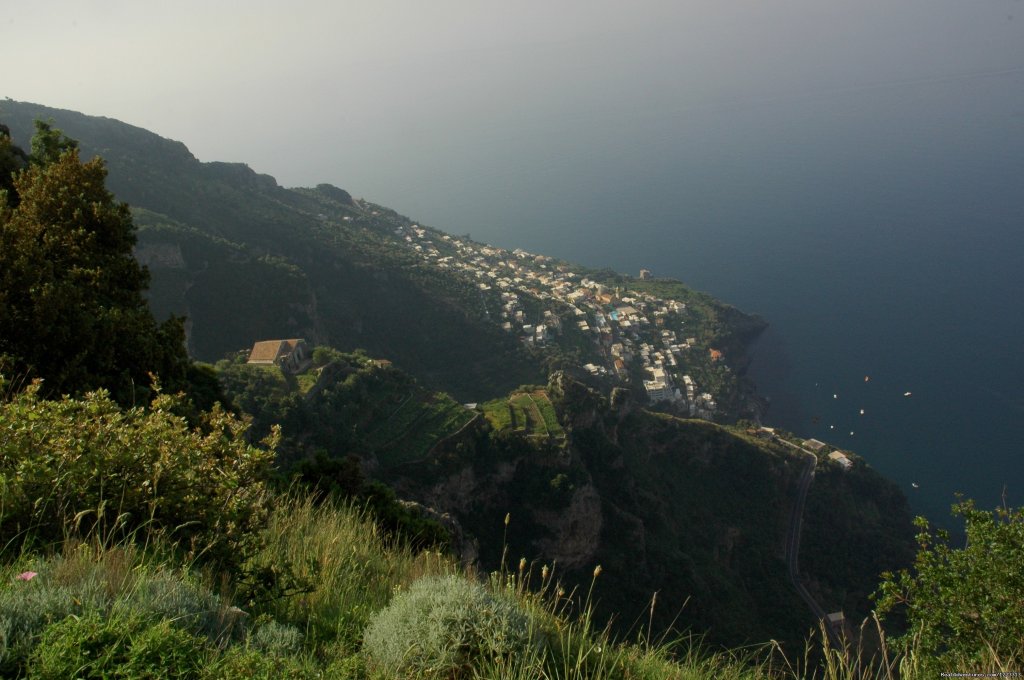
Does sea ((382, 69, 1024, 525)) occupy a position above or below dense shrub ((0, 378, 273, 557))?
above

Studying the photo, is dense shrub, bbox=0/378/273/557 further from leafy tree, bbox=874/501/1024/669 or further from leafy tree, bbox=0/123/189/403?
leafy tree, bbox=874/501/1024/669

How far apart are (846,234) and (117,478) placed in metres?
103

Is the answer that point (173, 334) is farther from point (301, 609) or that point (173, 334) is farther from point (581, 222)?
point (581, 222)

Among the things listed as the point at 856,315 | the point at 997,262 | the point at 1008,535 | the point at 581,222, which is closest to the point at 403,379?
the point at 1008,535

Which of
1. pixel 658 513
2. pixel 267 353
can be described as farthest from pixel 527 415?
pixel 267 353

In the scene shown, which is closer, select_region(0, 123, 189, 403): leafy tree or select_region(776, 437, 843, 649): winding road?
select_region(0, 123, 189, 403): leafy tree

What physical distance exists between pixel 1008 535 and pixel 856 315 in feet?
239

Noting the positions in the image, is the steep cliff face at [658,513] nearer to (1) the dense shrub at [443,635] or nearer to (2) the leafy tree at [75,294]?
(2) the leafy tree at [75,294]

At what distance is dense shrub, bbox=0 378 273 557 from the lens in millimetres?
3033

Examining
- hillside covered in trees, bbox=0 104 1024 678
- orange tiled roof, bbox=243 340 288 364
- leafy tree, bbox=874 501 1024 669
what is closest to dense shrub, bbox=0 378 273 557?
hillside covered in trees, bbox=0 104 1024 678

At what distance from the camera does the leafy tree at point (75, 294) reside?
6160 millimetres

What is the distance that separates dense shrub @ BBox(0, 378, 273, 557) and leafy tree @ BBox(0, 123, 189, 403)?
8.56 feet

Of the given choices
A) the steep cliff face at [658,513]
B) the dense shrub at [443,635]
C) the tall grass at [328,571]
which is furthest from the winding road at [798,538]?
the dense shrub at [443,635]

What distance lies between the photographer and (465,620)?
8.91ft
